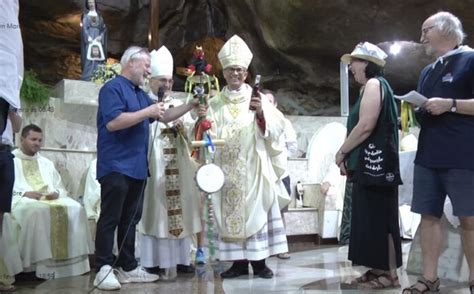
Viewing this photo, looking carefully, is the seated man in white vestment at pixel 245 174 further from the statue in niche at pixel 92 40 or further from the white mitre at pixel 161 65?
the statue in niche at pixel 92 40

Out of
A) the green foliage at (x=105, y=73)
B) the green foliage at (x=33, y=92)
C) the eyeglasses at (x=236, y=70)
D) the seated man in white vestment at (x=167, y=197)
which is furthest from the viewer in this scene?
the green foliage at (x=105, y=73)

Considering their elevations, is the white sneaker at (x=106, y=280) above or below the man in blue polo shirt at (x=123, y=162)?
below

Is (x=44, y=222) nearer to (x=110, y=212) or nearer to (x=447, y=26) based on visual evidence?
(x=110, y=212)

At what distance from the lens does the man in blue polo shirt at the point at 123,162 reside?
11.5 feet

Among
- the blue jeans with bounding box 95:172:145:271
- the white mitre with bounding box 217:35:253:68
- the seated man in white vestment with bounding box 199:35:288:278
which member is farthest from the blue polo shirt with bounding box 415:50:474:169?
the blue jeans with bounding box 95:172:145:271

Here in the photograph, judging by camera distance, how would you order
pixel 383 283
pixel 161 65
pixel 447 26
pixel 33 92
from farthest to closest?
pixel 33 92 → pixel 161 65 → pixel 383 283 → pixel 447 26

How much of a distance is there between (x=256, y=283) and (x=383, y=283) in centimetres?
83

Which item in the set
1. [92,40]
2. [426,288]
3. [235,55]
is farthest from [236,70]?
[92,40]

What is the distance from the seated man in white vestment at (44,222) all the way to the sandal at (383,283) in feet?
7.30

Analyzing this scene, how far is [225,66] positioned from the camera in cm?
416

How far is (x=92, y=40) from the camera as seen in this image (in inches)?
300

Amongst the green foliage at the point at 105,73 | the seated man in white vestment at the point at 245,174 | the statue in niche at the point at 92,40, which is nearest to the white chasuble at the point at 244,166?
the seated man in white vestment at the point at 245,174

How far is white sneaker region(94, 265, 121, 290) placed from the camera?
11.3ft

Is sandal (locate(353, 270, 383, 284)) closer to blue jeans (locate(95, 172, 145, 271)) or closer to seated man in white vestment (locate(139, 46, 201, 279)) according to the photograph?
seated man in white vestment (locate(139, 46, 201, 279))
